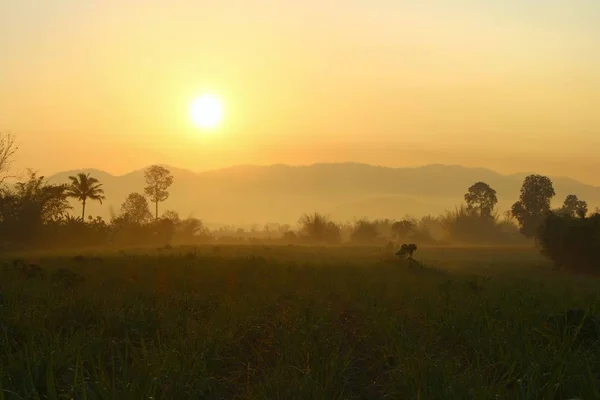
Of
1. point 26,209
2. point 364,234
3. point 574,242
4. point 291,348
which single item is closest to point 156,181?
point 364,234

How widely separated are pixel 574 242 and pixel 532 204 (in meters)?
46.6

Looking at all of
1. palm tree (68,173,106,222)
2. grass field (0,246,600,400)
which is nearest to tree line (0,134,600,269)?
palm tree (68,173,106,222)

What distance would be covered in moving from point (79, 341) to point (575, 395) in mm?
8506

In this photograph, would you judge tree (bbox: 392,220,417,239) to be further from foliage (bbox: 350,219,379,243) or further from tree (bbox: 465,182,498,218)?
tree (bbox: 465,182,498,218)

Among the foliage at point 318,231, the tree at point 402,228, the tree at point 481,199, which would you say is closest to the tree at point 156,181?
the foliage at point 318,231

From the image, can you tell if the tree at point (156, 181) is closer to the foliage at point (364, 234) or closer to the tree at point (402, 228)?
the foliage at point (364, 234)

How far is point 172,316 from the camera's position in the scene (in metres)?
13.4

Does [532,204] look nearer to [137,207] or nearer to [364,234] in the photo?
[364,234]

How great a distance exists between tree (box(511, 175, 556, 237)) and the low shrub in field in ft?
138

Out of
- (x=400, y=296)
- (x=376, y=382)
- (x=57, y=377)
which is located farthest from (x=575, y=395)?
(x=400, y=296)

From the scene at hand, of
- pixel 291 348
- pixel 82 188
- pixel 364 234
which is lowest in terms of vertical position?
pixel 291 348

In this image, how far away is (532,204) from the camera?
86688mm

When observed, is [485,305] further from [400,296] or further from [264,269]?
[264,269]

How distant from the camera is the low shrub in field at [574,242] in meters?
41.6
